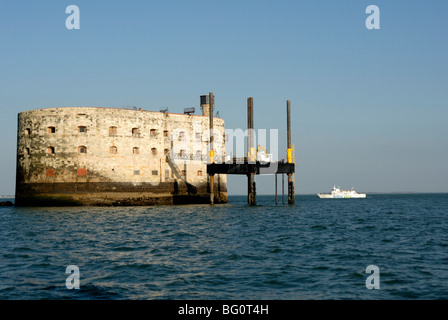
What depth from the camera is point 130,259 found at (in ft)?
52.7

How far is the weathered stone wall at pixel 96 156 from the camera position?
47.5 metres

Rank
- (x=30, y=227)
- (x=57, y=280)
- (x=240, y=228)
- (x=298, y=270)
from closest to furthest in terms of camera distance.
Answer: (x=57, y=280)
(x=298, y=270)
(x=240, y=228)
(x=30, y=227)

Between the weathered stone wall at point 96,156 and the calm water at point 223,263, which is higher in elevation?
the weathered stone wall at point 96,156

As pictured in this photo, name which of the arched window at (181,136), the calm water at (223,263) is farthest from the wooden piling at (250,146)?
the calm water at (223,263)

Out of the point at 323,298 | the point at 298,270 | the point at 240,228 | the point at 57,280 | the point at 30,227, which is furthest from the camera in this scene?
the point at 30,227

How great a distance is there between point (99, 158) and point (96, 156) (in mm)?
364

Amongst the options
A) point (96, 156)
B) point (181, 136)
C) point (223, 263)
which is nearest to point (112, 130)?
point (96, 156)

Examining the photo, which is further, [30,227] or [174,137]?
[174,137]

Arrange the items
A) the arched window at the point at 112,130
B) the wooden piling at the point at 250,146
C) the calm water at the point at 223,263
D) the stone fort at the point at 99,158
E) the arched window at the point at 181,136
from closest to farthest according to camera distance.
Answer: the calm water at the point at 223,263
the wooden piling at the point at 250,146
the stone fort at the point at 99,158
the arched window at the point at 112,130
the arched window at the point at 181,136

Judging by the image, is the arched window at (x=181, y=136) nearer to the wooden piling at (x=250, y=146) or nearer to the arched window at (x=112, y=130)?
the arched window at (x=112, y=130)

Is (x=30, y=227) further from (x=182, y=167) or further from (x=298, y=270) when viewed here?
(x=182, y=167)

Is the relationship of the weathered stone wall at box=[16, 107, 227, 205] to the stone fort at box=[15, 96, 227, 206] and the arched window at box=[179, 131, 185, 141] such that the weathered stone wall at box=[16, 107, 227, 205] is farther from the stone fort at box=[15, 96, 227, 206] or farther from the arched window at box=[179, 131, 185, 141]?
Answer: the arched window at box=[179, 131, 185, 141]
